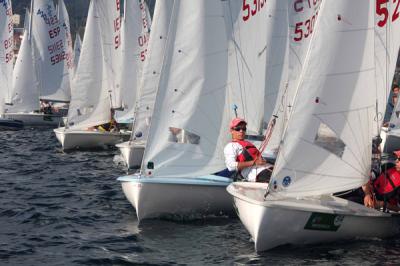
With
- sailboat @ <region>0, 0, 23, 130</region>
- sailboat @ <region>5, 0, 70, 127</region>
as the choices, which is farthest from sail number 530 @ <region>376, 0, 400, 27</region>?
sailboat @ <region>5, 0, 70, 127</region>

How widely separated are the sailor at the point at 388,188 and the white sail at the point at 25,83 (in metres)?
22.5

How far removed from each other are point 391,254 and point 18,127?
2175 cm

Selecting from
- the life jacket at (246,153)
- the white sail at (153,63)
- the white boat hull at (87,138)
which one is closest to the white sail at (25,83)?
the white boat hull at (87,138)

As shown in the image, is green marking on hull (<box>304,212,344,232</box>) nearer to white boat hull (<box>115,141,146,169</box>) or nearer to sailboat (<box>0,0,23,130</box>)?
white boat hull (<box>115,141,146,169</box>)

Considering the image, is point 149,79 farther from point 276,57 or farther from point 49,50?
point 49,50

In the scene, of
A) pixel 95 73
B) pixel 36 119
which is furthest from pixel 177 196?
pixel 36 119

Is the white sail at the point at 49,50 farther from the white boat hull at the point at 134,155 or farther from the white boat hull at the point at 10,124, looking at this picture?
the white boat hull at the point at 134,155

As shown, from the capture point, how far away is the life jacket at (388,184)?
1032 cm

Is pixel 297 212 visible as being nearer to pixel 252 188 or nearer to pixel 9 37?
pixel 252 188

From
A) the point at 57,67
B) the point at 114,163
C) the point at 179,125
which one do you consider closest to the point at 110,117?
the point at 114,163

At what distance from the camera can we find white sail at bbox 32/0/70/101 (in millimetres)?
32062

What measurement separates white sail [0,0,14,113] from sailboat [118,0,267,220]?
19488 mm

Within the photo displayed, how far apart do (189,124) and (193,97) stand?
445 mm

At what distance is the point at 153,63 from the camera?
17578 millimetres
